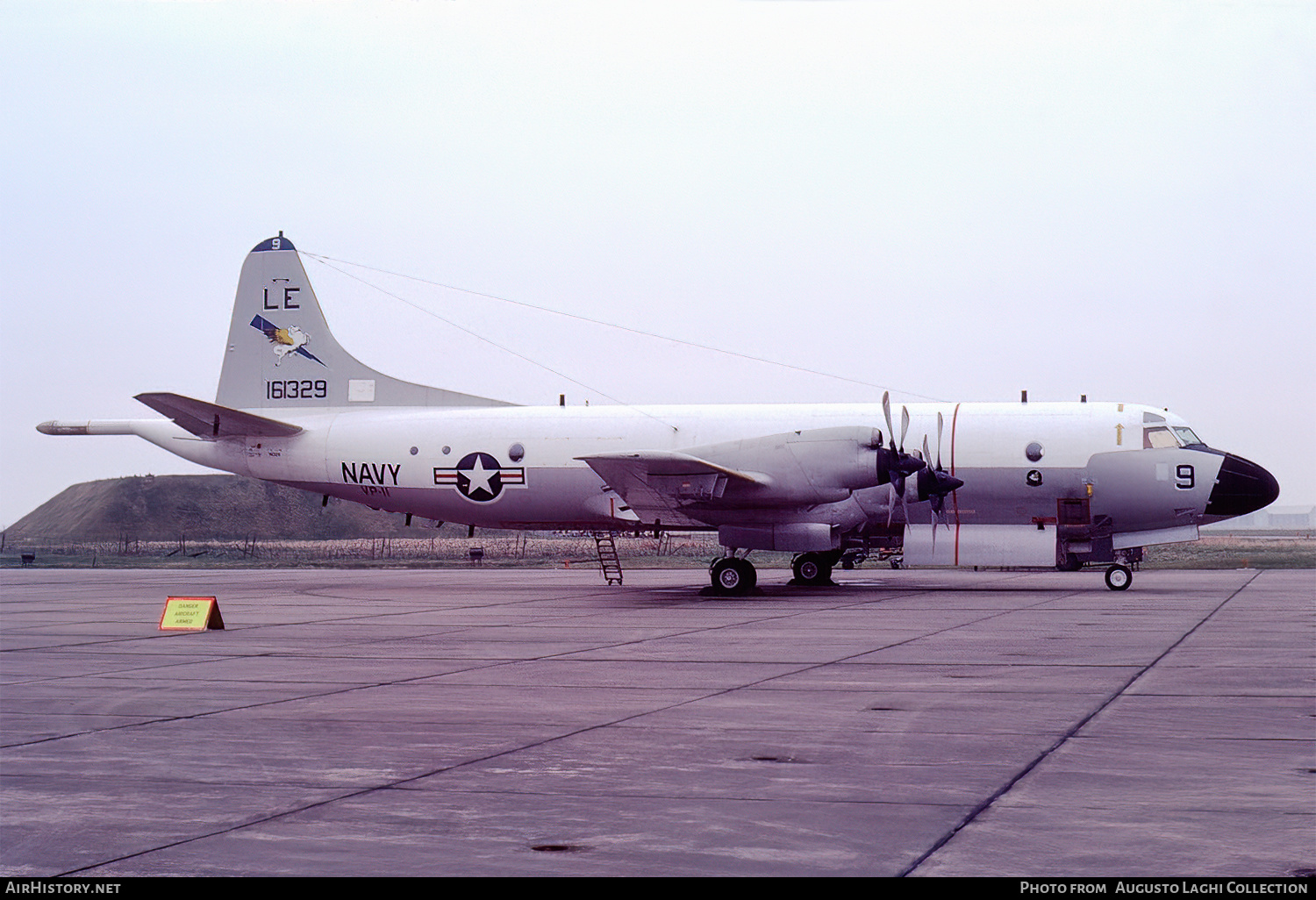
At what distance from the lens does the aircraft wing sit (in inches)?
977

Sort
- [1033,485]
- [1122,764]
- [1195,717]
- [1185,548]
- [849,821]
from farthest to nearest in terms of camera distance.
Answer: [1185,548], [1033,485], [1195,717], [1122,764], [849,821]

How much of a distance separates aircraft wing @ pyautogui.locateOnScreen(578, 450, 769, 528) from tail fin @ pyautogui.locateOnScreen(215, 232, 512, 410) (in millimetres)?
8059

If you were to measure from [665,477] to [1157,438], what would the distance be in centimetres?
1150

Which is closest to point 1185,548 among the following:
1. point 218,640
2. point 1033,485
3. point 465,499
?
point 1033,485

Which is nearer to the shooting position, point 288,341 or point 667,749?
point 667,749

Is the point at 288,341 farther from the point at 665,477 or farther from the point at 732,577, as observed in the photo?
the point at 732,577

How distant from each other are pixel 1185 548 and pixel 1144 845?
7054 cm

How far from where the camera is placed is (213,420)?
31.3m

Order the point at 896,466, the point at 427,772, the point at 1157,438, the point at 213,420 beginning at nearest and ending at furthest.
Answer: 1. the point at 427,772
2. the point at 896,466
3. the point at 1157,438
4. the point at 213,420

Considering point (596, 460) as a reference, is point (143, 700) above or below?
below

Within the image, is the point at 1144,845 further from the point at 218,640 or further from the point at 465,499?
the point at 465,499

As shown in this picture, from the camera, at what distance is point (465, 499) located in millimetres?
30781

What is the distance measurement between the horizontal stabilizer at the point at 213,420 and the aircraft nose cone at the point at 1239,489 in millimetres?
22525

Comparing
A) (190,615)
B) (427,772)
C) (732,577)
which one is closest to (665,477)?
(732,577)
